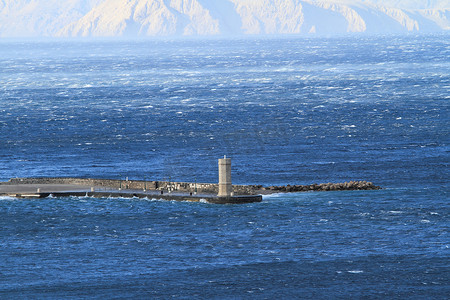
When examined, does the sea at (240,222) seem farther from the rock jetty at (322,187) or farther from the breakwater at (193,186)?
the breakwater at (193,186)

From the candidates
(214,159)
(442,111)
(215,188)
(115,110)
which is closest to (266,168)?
(214,159)

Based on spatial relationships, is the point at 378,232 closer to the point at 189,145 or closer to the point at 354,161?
the point at 354,161

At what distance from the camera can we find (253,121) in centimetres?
17388

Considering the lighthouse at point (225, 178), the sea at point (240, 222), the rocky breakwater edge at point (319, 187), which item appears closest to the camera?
the sea at point (240, 222)

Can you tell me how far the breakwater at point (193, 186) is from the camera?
97.2m

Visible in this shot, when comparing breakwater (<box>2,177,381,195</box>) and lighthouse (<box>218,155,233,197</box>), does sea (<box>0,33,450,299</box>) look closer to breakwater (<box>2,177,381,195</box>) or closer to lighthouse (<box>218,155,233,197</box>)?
lighthouse (<box>218,155,233,197</box>)

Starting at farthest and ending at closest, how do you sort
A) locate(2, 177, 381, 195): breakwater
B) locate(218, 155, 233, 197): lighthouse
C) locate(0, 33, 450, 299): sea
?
locate(2, 177, 381, 195): breakwater → locate(218, 155, 233, 197): lighthouse → locate(0, 33, 450, 299): sea

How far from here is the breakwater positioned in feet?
319

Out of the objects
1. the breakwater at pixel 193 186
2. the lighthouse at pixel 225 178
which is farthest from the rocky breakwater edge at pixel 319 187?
the lighthouse at pixel 225 178

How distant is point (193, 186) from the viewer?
320 ft

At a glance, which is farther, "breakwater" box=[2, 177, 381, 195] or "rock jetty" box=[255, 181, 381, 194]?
"rock jetty" box=[255, 181, 381, 194]

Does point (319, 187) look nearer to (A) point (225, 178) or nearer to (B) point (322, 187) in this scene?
(B) point (322, 187)

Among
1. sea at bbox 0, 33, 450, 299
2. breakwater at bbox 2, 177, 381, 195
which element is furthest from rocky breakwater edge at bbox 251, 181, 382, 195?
sea at bbox 0, 33, 450, 299

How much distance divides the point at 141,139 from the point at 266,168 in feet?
119
